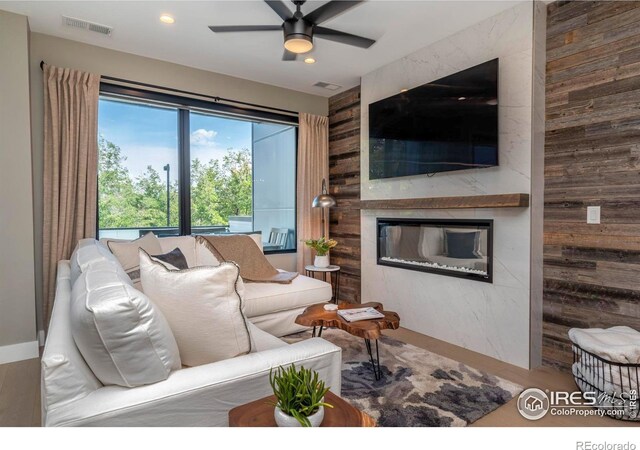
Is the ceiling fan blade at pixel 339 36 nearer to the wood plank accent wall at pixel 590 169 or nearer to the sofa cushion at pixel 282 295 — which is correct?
the wood plank accent wall at pixel 590 169

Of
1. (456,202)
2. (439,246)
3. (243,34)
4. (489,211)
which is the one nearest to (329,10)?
(243,34)

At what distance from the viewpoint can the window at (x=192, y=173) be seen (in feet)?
11.7

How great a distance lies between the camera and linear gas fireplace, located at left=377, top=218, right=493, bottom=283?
3.00 metres

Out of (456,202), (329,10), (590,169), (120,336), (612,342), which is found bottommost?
(612,342)

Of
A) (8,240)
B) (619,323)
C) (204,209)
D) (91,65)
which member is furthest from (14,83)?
(619,323)

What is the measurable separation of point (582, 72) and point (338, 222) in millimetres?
2875

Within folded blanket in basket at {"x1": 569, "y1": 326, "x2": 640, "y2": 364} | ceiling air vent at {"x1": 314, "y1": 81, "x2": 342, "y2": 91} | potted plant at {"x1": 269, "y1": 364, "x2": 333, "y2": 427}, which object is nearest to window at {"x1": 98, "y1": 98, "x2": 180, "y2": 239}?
ceiling air vent at {"x1": 314, "y1": 81, "x2": 342, "y2": 91}

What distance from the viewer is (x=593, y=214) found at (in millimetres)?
2480

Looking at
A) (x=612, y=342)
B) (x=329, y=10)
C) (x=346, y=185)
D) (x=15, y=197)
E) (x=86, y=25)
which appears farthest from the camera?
(x=346, y=185)

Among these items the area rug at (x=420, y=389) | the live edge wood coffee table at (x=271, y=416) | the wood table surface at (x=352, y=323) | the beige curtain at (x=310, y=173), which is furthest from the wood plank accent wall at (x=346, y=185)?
the live edge wood coffee table at (x=271, y=416)

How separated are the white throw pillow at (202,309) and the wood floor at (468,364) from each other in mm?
1331

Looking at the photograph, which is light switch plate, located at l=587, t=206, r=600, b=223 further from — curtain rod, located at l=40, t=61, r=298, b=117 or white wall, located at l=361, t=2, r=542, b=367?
curtain rod, located at l=40, t=61, r=298, b=117

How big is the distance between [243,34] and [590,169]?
2.84 metres

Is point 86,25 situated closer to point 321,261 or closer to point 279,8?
point 279,8
